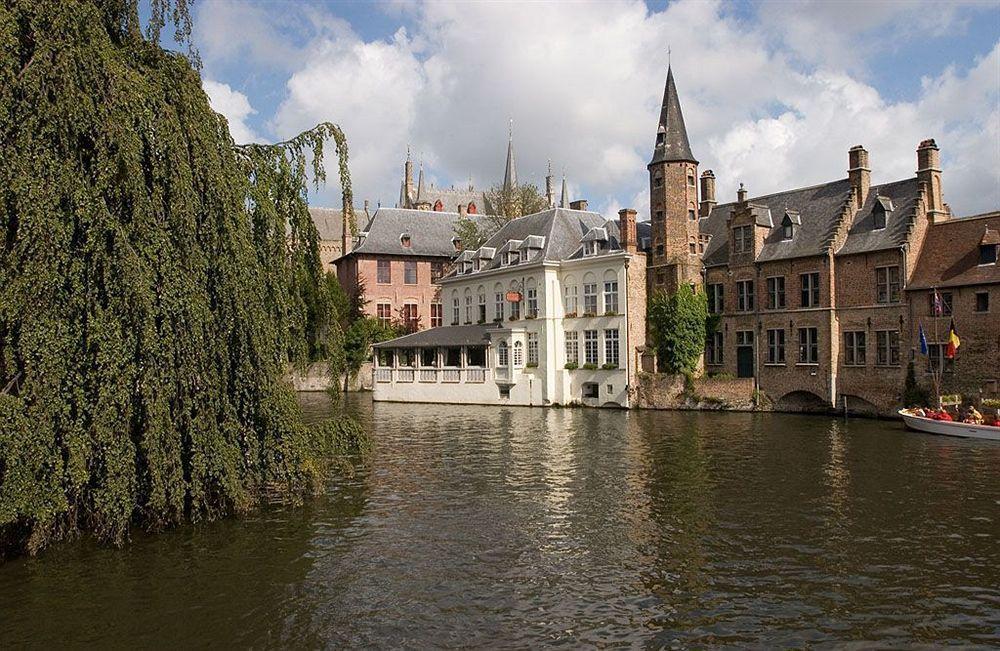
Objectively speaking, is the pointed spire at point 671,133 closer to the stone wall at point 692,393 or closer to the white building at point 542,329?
the white building at point 542,329

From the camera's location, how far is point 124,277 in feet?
35.9

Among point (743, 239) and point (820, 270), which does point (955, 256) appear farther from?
point (743, 239)

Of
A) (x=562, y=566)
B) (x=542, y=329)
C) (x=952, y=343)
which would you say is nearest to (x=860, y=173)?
(x=952, y=343)

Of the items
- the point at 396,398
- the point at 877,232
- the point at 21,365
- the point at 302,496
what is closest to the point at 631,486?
the point at 302,496

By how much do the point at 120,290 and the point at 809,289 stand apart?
3156 cm

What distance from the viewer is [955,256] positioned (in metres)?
31.6

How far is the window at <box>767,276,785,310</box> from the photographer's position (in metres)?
37.2

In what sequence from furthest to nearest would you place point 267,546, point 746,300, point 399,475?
1. point 746,300
2. point 399,475
3. point 267,546

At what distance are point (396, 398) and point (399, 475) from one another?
26219 mm

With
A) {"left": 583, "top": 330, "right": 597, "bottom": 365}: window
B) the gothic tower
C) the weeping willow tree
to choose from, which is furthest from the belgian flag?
the weeping willow tree

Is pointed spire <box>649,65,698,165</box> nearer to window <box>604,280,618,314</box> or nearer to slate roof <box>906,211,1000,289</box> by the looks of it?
window <box>604,280,618,314</box>

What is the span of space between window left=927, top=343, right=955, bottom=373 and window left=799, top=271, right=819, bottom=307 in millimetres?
5398

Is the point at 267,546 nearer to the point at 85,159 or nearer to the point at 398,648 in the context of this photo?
the point at 398,648

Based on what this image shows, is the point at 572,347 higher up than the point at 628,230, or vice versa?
the point at 628,230
